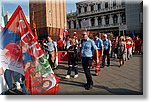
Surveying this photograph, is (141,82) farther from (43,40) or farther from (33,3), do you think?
(43,40)

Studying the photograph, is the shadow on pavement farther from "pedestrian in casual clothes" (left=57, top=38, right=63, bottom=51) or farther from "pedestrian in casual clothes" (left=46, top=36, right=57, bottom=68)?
"pedestrian in casual clothes" (left=57, top=38, right=63, bottom=51)

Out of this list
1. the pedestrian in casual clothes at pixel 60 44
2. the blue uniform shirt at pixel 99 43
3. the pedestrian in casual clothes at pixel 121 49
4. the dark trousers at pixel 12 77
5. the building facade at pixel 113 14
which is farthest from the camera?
the pedestrian in casual clothes at pixel 60 44

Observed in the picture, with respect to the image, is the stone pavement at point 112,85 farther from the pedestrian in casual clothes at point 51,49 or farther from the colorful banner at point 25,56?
the pedestrian in casual clothes at point 51,49

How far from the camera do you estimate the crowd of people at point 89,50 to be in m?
3.56

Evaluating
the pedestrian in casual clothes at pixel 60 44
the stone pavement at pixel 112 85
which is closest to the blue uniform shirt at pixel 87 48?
the stone pavement at pixel 112 85

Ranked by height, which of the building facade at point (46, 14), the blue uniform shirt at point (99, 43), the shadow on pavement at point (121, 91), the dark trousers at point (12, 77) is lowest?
the shadow on pavement at point (121, 91)

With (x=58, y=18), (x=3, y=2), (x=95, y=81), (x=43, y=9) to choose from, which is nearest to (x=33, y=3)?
(x=43, y=9)

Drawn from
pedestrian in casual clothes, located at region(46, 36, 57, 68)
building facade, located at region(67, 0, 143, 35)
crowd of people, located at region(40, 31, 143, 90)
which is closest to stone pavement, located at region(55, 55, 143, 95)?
crowd of people, located at region(40, 31, 143, 90)

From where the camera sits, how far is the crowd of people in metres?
3.56

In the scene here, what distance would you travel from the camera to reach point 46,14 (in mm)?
4758

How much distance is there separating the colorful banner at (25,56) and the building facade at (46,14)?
32.3 inches

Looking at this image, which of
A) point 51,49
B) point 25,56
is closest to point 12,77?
point 25,56

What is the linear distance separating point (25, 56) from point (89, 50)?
46.7 inches

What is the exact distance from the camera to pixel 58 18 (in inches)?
199
